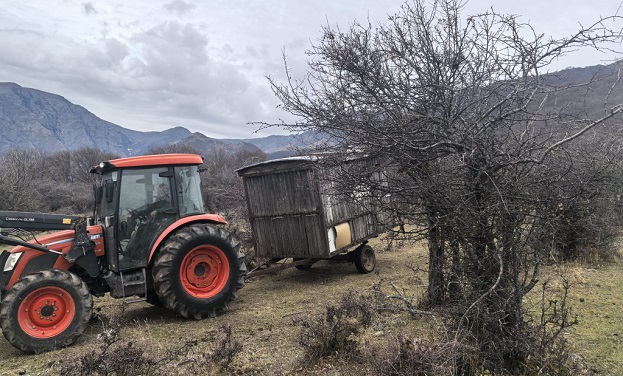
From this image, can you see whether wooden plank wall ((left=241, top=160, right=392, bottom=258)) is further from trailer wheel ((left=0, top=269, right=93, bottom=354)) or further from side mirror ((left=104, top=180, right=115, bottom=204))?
trailer wheel ((left=0, top=269, right=93, bottom=354))

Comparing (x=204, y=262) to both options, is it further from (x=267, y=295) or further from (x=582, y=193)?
(x=582, y=193)

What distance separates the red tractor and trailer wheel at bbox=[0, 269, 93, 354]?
0.04 ft

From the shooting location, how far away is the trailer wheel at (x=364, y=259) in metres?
8.83

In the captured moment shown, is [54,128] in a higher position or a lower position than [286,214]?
higher

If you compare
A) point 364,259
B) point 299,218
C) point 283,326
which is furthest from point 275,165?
point 283,326

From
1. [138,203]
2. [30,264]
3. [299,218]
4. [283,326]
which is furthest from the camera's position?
[299,218]

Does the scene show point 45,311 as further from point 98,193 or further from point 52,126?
point 52,126

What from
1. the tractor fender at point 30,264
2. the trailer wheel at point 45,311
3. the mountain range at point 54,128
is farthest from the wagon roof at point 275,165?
the mountain range at point 54,128

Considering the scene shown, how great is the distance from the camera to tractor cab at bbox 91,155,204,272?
5.99m

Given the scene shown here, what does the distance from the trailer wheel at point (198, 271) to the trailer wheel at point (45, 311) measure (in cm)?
103

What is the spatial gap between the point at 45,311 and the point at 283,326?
284 centimetres

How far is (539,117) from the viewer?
360 centimetres

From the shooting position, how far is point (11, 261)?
5547 millimetres

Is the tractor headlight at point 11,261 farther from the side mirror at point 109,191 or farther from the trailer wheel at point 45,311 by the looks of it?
the side mirror at point 109,191
